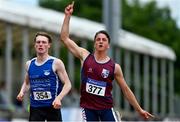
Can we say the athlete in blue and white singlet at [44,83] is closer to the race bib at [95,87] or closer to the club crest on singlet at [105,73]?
the race bib at [95,87]

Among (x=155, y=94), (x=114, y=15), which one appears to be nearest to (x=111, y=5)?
A: (x=114, y=15)

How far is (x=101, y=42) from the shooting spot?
12.9 meters

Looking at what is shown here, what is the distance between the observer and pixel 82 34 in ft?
124

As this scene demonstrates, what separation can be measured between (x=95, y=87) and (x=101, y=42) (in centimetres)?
66

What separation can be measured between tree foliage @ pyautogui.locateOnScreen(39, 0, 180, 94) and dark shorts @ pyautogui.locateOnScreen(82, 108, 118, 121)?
6576 cm

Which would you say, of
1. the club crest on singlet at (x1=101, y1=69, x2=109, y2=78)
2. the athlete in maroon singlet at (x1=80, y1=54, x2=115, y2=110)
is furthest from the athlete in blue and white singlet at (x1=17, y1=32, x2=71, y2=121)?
the club crest on singlet at (x1=101, y1=69, x2=109, y2=78)

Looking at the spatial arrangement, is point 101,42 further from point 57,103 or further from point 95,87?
point 57,103

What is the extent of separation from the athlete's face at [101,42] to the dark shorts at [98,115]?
0.90 metres

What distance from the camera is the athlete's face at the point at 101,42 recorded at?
1291cm

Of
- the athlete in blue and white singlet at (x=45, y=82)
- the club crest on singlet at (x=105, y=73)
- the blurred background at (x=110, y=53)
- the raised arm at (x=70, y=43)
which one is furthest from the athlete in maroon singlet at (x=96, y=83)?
the blurred background at (x=110, y=53)

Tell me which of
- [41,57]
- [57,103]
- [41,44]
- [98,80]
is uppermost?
[41,44]

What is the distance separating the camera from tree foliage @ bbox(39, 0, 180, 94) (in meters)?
86.6

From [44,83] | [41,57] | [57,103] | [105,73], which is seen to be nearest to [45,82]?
[44,83]

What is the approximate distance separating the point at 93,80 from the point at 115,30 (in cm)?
1465
